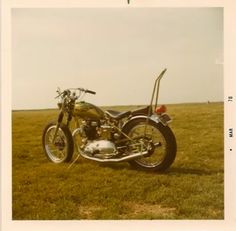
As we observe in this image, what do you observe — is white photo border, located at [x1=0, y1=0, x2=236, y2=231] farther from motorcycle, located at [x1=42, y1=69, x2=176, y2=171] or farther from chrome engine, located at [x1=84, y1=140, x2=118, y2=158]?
chrome engine, located at [x1=84, y1=140, x2=118, y2=158]

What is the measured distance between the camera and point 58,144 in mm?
2934

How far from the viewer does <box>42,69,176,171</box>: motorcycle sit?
287cm

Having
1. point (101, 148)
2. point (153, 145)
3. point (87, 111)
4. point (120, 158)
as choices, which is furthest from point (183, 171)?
point (87, 111)

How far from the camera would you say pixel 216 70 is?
2.82 m

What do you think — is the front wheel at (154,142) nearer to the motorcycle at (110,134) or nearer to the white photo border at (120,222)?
the motorcycle at (110,134)

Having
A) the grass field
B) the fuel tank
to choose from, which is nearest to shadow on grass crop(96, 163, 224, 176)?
the grass field

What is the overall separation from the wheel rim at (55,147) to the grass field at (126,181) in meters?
0.04

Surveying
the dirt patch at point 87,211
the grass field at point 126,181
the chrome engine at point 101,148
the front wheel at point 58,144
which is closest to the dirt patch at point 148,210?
the grass field at point 126,181

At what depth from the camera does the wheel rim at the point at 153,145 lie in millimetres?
2877

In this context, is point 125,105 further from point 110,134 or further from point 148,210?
point 148,210

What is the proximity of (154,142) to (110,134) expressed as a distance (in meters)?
0.24

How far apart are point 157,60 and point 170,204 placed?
28.8 inches
